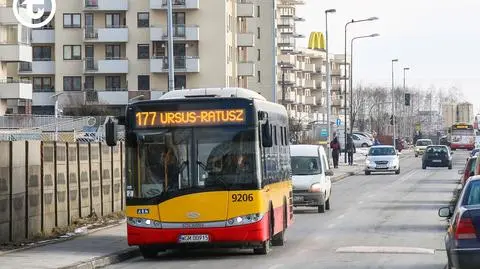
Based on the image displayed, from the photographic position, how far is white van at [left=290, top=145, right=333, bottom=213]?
3397cm

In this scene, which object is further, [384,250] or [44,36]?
[44,36]

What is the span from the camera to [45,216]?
24938 millimetres

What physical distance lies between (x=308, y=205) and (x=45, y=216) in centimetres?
1176

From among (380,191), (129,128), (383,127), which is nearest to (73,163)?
(129,128)

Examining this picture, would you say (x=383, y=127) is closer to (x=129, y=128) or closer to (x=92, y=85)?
(x=92, y=85)

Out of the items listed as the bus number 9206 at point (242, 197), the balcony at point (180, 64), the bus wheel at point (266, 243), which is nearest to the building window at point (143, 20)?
the balcony at point (180, 64)

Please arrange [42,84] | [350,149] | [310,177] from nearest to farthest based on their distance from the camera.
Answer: [310,177], [350,149], [42,84]

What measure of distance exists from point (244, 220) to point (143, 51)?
75211mm

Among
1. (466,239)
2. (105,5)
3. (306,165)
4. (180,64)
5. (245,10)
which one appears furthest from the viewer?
(245,10)

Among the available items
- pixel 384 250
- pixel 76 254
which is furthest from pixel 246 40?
pixel 76 254

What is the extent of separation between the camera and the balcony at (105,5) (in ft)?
306

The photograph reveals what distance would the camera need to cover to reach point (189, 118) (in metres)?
21.0

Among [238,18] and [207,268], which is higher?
[238,18]

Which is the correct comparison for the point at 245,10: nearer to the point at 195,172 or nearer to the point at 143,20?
the point at 143,20
